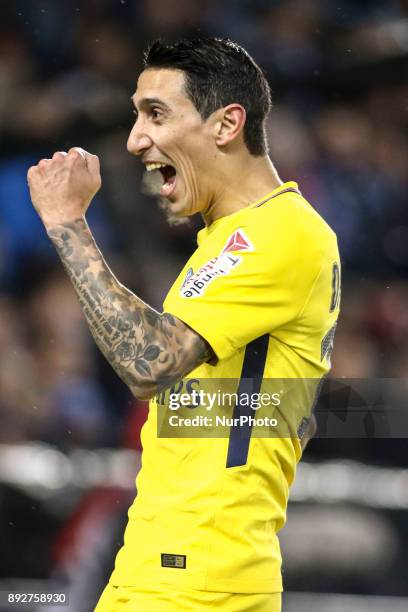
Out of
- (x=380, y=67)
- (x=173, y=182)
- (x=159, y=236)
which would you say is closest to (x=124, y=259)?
(x=159, y=236)

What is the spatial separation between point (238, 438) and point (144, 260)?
3095mm

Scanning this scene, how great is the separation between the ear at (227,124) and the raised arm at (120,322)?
1.21 feet

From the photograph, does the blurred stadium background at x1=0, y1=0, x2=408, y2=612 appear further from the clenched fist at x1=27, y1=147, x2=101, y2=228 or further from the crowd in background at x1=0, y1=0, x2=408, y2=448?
the clenched fist at x1=27, y1=147, x2=101, y2=228

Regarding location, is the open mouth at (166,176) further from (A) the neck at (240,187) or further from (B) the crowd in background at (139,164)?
(B) the crowd in background at (139,164)

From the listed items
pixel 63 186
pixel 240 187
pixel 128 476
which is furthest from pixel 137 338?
pixel 128 476

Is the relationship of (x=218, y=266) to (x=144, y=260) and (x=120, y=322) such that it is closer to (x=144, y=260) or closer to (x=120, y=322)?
(x=120, y=322)

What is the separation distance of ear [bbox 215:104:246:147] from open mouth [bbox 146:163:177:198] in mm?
129

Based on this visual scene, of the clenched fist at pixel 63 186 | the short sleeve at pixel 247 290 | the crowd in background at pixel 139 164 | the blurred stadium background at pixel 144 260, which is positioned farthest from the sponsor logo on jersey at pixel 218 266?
the crowd in background at pixel 139 164

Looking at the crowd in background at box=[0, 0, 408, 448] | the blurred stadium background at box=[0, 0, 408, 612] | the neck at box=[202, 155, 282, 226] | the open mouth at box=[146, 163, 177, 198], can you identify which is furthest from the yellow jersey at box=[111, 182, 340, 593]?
the crowd in background at box=[0, 0, 408, 448]

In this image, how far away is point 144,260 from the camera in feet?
16.6

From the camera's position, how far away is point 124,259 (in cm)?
505

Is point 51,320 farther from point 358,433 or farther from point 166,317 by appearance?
point 166,317

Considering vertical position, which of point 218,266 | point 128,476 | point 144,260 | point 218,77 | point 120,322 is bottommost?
point 128,476

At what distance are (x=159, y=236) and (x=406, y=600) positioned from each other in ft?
6.66
